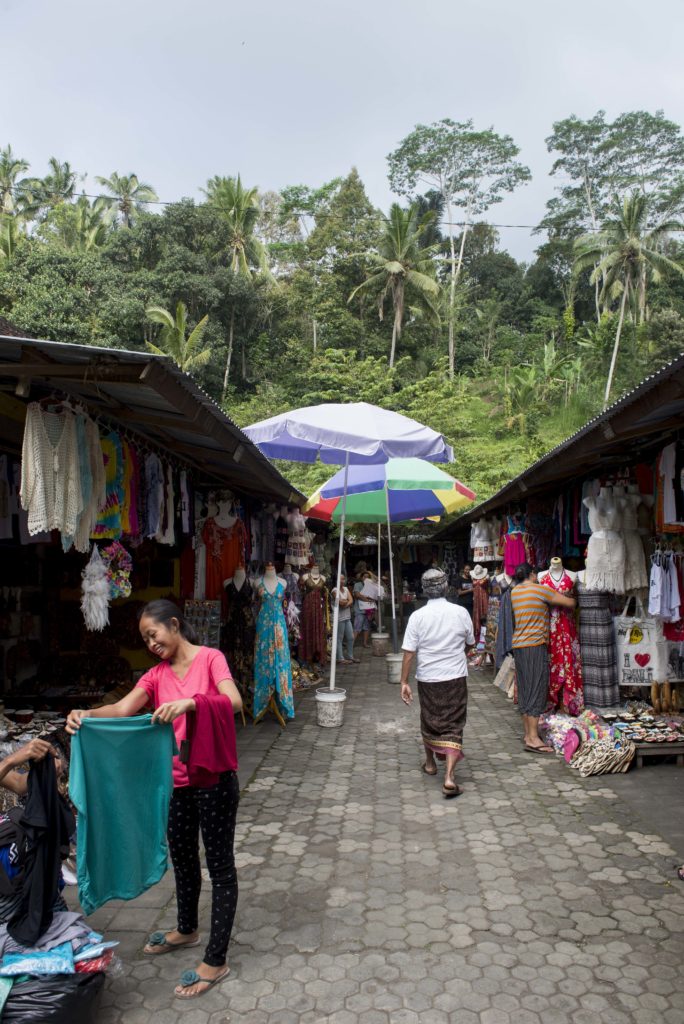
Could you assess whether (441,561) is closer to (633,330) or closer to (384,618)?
(384,618)

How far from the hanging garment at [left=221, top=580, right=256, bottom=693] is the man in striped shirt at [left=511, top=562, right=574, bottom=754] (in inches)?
116

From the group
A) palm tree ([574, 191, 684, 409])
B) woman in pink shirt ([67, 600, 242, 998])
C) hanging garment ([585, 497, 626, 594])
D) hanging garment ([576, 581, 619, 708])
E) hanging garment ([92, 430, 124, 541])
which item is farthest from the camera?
palm tree ([574, 191, 684, 409])

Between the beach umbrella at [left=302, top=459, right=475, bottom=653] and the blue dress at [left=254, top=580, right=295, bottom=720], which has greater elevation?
the beach umbrella at [left=302, top=459, right=475, bottom=653]

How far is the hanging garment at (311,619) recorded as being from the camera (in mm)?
10914

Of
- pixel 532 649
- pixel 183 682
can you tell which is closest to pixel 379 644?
pixel 532 649

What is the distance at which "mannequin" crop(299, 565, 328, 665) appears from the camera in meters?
10.9

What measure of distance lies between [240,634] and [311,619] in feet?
9.69

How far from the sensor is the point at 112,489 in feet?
15.3

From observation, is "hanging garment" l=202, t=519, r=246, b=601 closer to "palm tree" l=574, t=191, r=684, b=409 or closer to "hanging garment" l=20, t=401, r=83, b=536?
"hanging garment" l=20, t=401, r=83, b=536

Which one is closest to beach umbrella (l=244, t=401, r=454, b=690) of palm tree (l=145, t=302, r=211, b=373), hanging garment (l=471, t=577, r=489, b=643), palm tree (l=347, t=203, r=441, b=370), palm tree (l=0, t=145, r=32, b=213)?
hanging garment (l=471, t=577, r=489, b=643)

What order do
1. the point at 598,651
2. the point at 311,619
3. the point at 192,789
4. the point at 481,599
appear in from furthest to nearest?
the point at 481,599
the point at 311,619
the point at 598,651
the point at 192,789

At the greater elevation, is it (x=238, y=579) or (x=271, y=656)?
(x=238, y=579)

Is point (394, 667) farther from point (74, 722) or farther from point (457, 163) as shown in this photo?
point (457, 163)

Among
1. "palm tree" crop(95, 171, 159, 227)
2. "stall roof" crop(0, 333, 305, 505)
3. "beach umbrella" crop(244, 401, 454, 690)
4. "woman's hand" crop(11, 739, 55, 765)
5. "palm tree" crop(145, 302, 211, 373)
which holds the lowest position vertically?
"woman's hand" crop(11, 739, 55, 765)
